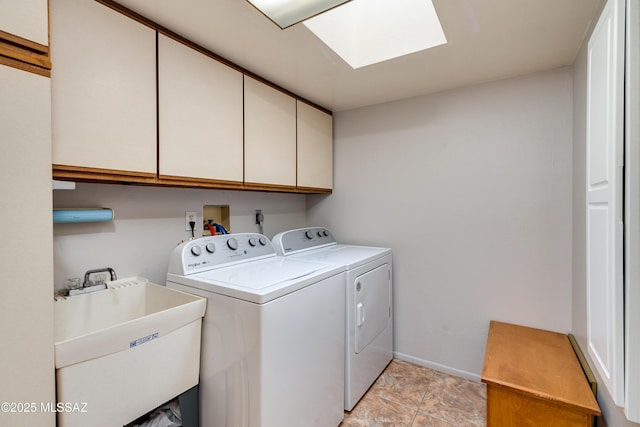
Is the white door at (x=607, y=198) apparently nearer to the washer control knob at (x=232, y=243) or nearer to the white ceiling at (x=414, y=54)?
the white ceiling at (x=414, y=54)

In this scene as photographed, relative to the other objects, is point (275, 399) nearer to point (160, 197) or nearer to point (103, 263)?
point (103, 263)

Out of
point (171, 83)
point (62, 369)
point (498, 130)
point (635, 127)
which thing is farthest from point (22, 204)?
point (498, 130)

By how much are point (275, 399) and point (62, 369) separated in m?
0.77

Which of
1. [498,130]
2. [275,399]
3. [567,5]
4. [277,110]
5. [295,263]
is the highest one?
[567,5]

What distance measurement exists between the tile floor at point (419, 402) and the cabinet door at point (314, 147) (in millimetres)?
1604

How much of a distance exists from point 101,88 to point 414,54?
61.4 inches

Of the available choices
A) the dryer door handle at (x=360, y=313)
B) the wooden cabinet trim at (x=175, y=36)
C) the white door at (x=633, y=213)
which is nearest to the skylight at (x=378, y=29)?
the wooden cabinet trim at (x=175, y=36)

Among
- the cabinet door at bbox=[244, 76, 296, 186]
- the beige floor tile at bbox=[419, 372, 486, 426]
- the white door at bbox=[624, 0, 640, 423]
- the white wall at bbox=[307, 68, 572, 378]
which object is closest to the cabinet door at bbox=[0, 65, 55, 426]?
the cabinet door at bbox=[244, 76, 296, 186]

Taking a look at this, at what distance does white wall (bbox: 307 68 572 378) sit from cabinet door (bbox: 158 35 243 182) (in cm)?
121

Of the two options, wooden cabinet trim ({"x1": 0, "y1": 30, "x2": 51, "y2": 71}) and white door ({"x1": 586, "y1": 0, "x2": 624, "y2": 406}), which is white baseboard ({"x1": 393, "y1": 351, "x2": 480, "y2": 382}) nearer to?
white door ({"x1": 586, "y1": 0, "x2": 624, "y2": 406})

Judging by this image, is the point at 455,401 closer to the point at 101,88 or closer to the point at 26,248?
the point at 26,248

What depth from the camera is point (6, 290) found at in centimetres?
82

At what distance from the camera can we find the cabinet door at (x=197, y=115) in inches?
54.6

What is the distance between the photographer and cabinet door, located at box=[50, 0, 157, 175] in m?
1.07
